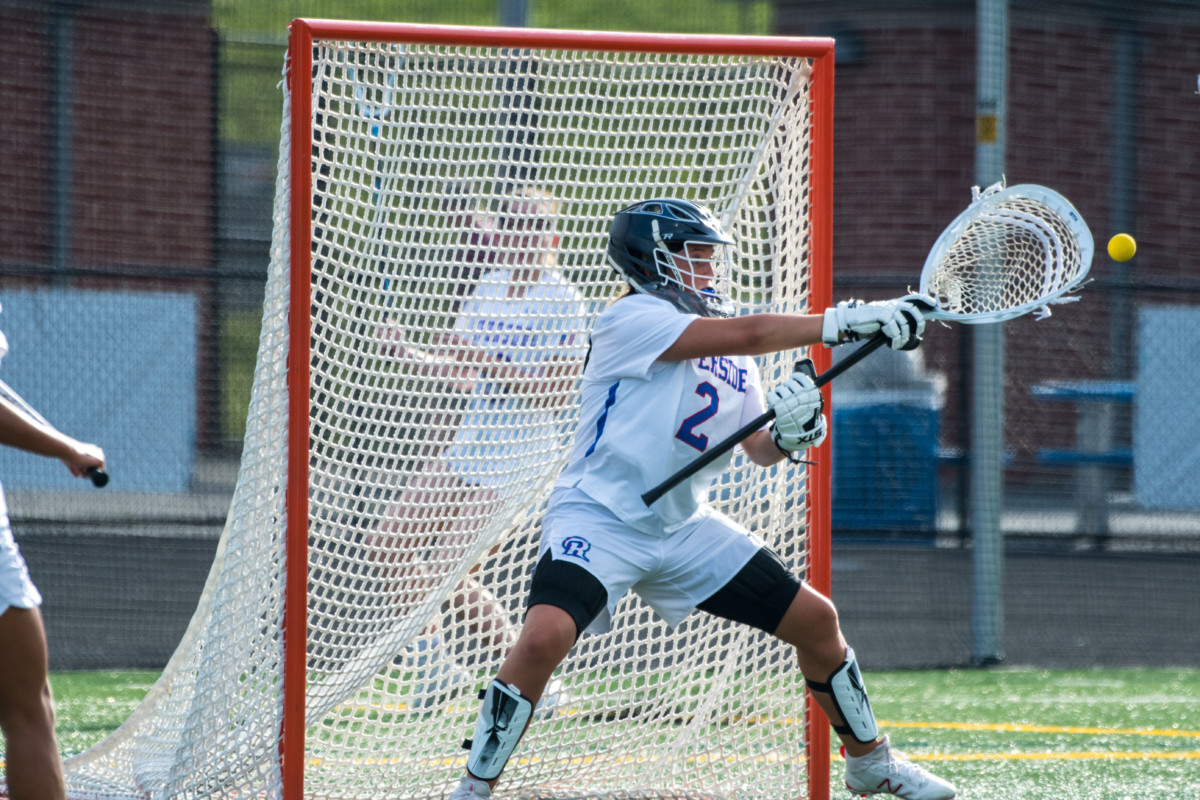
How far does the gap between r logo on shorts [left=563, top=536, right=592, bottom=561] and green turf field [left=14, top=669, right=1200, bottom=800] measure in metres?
1.54

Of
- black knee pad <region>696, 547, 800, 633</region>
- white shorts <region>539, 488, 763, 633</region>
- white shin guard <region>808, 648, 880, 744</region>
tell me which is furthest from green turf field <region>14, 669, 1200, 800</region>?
white shorts <region>539, 488, 763, 633</region>

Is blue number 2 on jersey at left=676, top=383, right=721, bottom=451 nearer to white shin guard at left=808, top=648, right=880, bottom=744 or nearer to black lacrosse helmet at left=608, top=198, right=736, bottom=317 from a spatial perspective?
black lacrosse helmet at left=608, top=198, right=736, bottom=317

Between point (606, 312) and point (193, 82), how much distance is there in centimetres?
808

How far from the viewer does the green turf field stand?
15.4 ft

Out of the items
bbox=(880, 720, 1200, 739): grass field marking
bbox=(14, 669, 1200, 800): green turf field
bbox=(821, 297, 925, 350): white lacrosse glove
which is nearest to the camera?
bbox=(821, 297, 925, 350): white lacrosse glove

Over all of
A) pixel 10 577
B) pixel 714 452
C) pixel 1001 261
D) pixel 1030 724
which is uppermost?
pixel 1001 261

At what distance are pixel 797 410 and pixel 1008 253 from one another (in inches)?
34.0

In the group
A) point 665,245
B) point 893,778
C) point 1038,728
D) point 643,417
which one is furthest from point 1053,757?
point 665,245

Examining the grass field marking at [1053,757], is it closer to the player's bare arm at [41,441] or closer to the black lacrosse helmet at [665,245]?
the black lacrosse helmet at [665,245]

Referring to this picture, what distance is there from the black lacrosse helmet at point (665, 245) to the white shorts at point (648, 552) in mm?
555

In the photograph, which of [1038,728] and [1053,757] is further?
[1038,728]

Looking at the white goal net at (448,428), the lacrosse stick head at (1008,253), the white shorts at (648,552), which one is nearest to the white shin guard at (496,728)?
the white shorts at (648,552)

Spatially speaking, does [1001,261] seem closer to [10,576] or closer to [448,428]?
[448,428]

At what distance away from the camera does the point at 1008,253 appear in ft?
13.0
